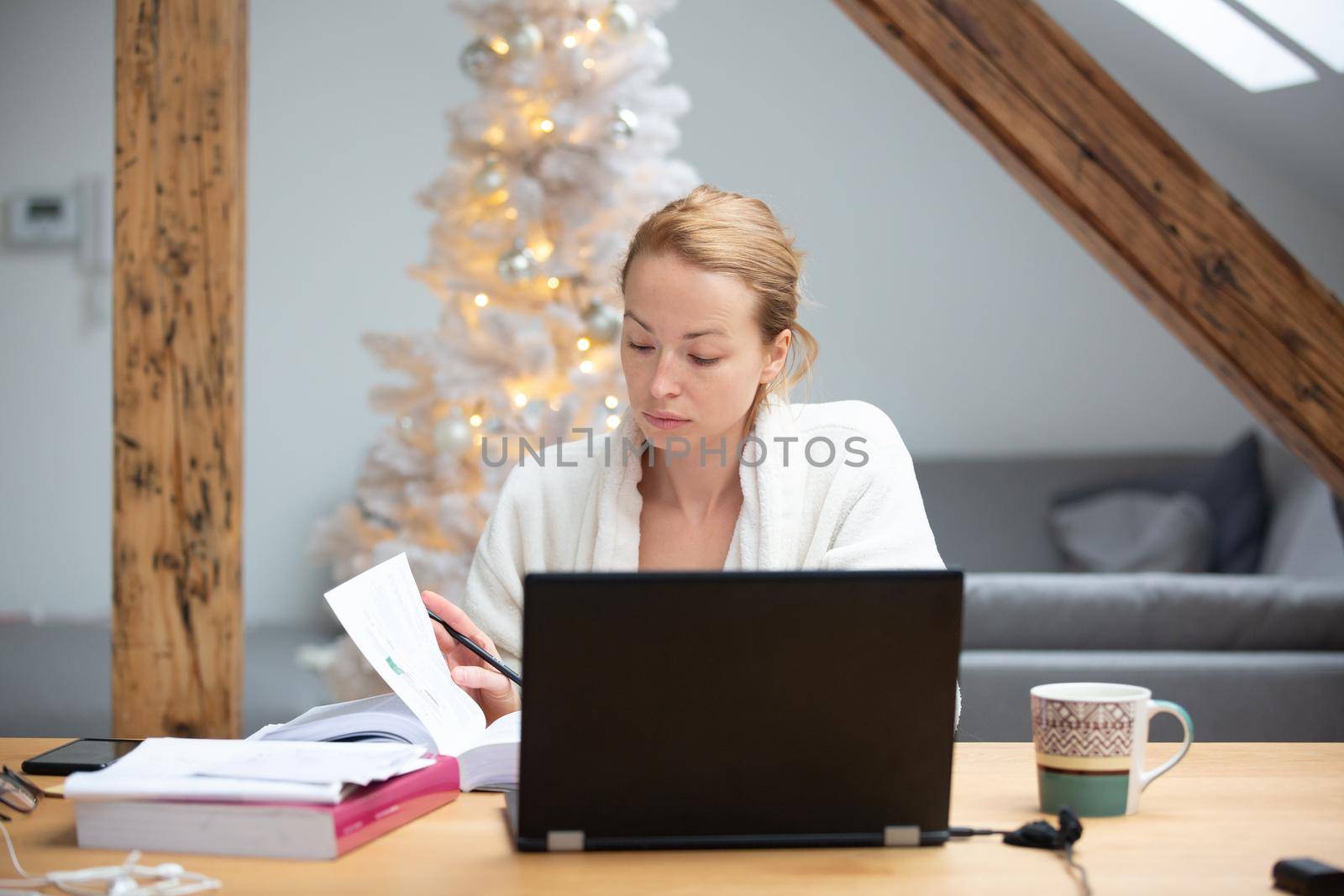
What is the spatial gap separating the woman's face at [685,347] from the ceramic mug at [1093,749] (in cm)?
61

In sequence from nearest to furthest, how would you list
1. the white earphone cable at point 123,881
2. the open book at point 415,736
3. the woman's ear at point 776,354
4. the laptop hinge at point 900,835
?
the white earphone cable at point 123,881
the laptop hinge at point 900,835
the open book at point 415,736
the woman's ear at point 776,354

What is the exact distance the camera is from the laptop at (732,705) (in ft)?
3.05

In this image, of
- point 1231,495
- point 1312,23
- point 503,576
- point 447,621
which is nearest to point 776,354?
point 503,576

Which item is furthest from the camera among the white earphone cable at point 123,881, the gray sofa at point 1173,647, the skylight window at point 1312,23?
the skylight window at point 1312,23

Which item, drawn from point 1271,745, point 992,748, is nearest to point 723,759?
point 992,748

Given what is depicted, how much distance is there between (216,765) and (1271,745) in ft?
3.58

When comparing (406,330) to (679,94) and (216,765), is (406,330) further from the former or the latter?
(216,765)

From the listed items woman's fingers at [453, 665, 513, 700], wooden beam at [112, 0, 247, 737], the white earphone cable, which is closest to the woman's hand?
woman's fingers at [453, 665, 513, 700]

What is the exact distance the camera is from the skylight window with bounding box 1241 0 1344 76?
323 centimetres

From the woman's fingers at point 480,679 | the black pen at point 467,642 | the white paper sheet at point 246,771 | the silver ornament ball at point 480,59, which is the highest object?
the silver ornament ball at point 480,59

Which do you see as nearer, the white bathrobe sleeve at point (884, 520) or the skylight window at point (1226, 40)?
the white bathrobe sleeve at point (884, 520)

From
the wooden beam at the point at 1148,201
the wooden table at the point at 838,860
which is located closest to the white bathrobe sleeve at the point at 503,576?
the wooden table at the point at 838,860

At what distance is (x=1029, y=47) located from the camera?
2.36m

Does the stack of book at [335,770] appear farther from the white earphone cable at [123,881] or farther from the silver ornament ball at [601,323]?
the silver ornament ball at [601,323]
